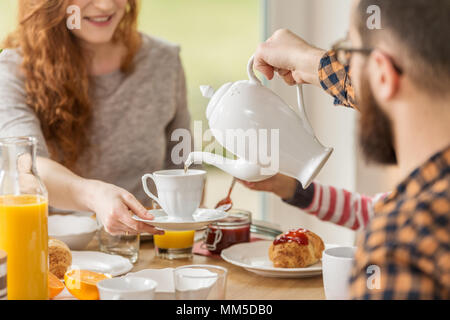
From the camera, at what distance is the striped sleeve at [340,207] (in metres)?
1.80

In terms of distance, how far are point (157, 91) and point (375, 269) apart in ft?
4.95

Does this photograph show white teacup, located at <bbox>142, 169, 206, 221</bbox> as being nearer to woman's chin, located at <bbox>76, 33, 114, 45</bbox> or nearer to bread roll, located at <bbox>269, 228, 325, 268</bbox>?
bread roll, located at <bbox>269, 228, 325, 268</bbox>

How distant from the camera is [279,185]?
5.74ft

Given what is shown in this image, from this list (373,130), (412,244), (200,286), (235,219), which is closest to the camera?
(412,244)

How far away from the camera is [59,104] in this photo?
1.81 m

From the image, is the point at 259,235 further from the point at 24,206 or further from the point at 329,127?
the point at 329,127

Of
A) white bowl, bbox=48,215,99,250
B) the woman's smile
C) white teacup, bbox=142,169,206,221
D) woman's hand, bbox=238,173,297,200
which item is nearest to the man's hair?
white teacup, bbox=142,169,206,221

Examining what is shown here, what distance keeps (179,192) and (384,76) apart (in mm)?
512

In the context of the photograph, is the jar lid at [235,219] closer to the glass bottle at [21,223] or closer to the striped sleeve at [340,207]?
the striped sleeve at [340,207]

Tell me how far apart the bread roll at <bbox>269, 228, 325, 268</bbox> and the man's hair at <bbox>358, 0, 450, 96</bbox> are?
603mm

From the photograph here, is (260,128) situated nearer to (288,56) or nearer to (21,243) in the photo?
(288,56)

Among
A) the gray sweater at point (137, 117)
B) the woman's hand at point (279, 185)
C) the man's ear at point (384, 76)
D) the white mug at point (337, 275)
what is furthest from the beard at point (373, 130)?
the gray sweater at point (137, 117)

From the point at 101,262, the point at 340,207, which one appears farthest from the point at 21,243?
the point at 340,207

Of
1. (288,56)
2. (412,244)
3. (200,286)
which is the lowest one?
(200,286)
